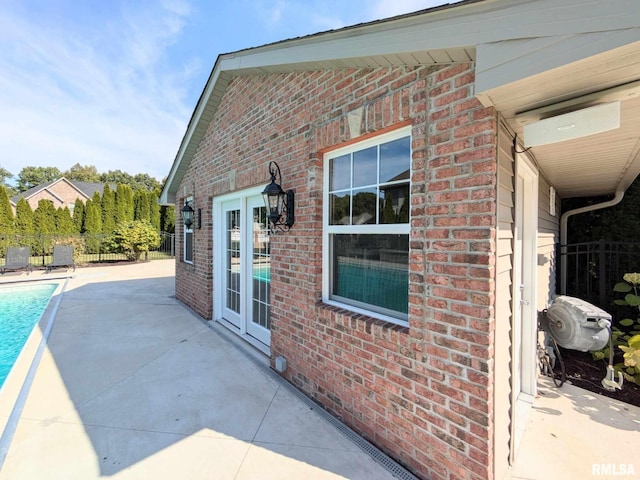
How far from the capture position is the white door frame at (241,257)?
5022 millimetres

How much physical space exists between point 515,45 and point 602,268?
528cm

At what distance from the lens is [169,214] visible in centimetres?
2375

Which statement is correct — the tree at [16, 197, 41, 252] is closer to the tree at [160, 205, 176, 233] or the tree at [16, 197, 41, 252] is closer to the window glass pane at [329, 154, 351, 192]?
the tree at [160, 205, 176, 233]

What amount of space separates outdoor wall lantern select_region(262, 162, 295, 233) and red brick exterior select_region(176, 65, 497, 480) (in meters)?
0.14

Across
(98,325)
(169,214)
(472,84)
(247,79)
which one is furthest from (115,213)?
(472,84)

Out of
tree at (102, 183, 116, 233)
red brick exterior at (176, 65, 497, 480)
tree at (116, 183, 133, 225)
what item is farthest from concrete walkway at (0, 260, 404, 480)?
tree at (116, 183, 133, 225)

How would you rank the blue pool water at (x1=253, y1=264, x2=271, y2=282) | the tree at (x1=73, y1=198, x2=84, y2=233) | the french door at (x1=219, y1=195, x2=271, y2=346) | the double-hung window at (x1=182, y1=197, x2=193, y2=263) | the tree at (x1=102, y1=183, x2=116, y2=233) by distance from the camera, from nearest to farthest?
the blue pool water at (x1=253, y1=264, x2=271, y2=282) < the french door at (x1=219, y1=195, x2=271, y2=346) < the double-hung window at (x1=182, y1=197, x2=193, y2=263) < the tree at (x1=73, y1=198, x2=84, y2=233) < the tree at (x1=102, y1=183, x2=116, y2=233)

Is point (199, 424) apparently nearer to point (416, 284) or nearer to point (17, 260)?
point (416, 284)

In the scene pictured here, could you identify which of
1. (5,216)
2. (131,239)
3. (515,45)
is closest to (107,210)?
(5,216)

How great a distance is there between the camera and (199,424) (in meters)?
2.81

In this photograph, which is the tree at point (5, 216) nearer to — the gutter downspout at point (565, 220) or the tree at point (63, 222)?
the tree at point (63, 222)

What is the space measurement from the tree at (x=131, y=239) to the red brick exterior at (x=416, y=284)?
53.2 feet

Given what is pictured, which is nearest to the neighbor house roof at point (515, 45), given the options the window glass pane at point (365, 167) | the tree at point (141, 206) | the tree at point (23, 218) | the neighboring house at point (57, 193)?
the window glass pane at point (365, 167)

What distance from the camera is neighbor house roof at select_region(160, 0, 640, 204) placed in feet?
4.20
